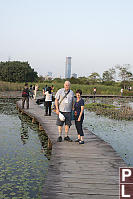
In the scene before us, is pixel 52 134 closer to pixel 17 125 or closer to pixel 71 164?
pixel 71 164

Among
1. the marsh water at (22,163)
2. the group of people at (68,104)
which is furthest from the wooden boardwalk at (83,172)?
the group of people at (68,104)

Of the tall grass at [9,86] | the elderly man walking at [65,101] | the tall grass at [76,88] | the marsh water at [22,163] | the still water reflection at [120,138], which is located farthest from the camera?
the tall grass at [76,88]

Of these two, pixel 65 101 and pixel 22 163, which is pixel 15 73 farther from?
pixel 22 163

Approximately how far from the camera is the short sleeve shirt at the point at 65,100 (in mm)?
6676

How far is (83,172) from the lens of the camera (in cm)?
471

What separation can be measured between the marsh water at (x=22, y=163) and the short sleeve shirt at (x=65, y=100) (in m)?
1.55

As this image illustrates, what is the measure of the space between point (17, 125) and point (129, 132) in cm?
544

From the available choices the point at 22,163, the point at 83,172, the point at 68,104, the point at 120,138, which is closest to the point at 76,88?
the point at 120,138

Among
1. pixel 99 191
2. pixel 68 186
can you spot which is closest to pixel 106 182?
pixel 99 191

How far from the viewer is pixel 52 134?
27.1ft

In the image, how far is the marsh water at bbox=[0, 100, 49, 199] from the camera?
15.6ft

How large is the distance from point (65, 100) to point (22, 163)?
2.06 m

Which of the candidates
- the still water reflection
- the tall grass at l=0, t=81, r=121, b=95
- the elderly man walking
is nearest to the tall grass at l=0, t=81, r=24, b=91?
the tall grass at l=0, t=81, r=121, b=95

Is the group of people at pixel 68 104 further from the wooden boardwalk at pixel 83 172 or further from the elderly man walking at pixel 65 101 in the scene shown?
the wooden boardwalk at pixel 83 172
